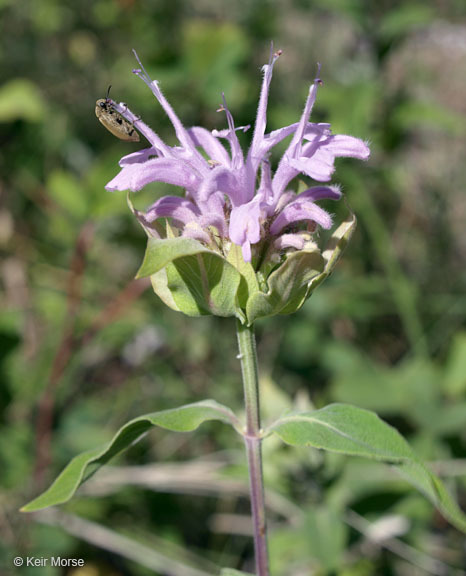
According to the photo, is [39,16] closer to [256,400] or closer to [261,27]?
[261,27]

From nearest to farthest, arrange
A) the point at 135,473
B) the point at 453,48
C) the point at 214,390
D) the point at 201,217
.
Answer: the point at 201,217 < the point at 135,473 < the point at 214,390 < the point at 453,48

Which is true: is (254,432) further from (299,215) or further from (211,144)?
(211,144)

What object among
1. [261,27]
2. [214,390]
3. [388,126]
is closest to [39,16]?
[261,27]

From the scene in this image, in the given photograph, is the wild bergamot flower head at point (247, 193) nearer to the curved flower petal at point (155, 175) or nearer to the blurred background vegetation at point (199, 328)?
the curved flower petal at point (155, 175)

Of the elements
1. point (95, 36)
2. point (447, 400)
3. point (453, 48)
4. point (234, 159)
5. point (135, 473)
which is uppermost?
point (453, 48)

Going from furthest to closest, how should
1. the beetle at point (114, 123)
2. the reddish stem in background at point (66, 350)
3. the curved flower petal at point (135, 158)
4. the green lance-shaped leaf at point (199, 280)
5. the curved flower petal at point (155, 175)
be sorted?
1. the reddish stem in background at point (66, 350)
2. the beetle at point (114, 123)
3. the curved flower petal at point (135, 158)
4. the curved flower petal at point (155, 175)
5. the green lance-shaped leaf at point (199, 280)
